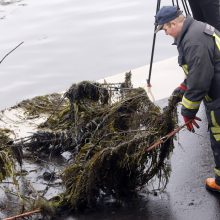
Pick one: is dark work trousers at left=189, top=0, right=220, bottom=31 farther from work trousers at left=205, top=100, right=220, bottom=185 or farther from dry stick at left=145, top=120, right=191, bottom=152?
dry stick at left=145, top=120, right=191, bottom=152

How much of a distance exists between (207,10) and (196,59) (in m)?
2.68

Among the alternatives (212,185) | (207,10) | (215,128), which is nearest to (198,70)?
(215,128)

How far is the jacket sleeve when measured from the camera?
4.48 meters

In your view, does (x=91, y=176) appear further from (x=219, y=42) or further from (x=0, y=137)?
(x=219, y=42)

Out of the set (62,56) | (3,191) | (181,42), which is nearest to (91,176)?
(3,191)

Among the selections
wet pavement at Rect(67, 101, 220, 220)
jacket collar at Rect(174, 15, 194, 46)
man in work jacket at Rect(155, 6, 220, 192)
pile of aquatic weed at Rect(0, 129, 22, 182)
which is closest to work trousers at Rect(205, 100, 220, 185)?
man in work jacket at Rect(155, 6, 220, 192)

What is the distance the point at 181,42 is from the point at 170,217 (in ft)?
5.91

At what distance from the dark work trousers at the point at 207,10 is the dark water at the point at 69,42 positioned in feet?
12.9

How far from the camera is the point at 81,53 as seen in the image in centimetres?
1212

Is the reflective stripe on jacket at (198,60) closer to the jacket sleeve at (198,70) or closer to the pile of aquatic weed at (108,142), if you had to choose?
the jacket sleeve at (198,70)

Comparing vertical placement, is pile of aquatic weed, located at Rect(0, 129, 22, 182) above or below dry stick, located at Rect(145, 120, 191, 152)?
below

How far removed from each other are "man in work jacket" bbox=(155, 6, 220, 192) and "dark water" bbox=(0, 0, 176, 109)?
5.68 metres

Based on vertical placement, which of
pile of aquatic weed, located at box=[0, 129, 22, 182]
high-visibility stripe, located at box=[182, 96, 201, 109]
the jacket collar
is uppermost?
the jacket collar

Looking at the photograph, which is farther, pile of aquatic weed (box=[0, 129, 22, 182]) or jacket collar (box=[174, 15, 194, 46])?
pile of aquatic weed (box=[0, 129, 22, 182])
